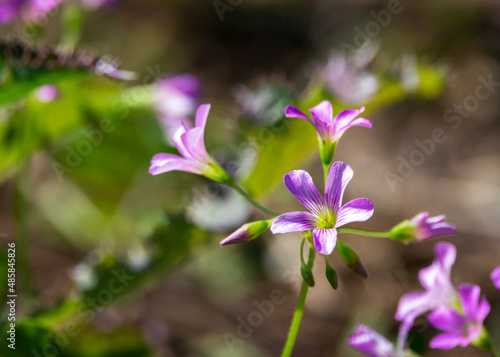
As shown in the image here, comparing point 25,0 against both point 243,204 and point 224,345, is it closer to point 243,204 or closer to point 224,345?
point 243,204

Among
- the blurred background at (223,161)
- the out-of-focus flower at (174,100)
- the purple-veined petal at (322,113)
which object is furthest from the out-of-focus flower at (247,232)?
the out-of-focus flower at (174,100)

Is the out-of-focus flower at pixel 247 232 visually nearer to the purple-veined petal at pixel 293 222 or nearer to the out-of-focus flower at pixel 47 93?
the purple-veined petal at pixel 293 222

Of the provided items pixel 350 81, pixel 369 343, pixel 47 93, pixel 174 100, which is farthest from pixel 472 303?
pixel 47 93

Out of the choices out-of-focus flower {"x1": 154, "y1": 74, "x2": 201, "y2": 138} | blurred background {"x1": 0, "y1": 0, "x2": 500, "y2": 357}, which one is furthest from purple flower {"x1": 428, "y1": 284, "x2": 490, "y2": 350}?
out-of-focus flower {"x1": 154, "y1": 74, "x2": 201, "y2": 138}

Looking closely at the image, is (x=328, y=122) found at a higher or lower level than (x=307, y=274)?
higher

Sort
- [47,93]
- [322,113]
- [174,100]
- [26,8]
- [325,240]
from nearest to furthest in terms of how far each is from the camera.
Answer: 1. [325,240]
2. [322,113]
3. [26,8]
4. [47,93]
5. [174,100]

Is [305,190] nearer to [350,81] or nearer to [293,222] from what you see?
[293,222]

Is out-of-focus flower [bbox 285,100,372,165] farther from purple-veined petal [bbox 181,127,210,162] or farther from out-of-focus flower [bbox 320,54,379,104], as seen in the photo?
out-of-focus flower [bbox 320,54,379,104]

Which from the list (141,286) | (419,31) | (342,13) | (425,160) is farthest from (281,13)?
(141,286)
